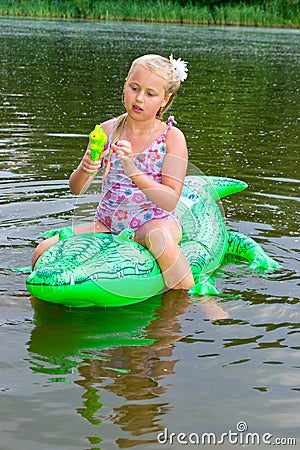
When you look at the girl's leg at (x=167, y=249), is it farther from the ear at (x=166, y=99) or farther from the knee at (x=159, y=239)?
the ear at (x=166, y=99)

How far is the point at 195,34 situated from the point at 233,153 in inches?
809

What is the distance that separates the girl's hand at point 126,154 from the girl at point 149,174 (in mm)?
108

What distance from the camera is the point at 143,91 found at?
14.0 feet

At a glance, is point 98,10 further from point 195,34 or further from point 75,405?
point 75,405

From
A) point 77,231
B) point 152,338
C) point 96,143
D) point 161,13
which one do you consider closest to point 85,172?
point 96,143

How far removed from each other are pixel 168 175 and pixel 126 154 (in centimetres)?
45

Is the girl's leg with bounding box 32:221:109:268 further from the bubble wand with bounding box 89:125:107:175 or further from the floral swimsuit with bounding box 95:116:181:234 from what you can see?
the bubble wand with bounding box 89:125:107:175

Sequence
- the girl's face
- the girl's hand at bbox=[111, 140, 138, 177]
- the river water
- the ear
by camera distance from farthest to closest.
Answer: the ear → the girl's face → the girl's hand at bbox=[111, 140, 138, 177] → the river water

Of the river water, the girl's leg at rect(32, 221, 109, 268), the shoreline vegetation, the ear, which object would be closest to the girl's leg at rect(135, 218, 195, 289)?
the river water

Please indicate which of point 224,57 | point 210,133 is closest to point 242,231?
point 210,133

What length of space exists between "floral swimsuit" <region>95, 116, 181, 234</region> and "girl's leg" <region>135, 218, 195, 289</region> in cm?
7

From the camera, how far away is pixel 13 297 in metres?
4.30

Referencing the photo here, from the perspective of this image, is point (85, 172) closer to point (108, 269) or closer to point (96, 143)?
point (96, 143)

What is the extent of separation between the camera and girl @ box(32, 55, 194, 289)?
14.1 ft
